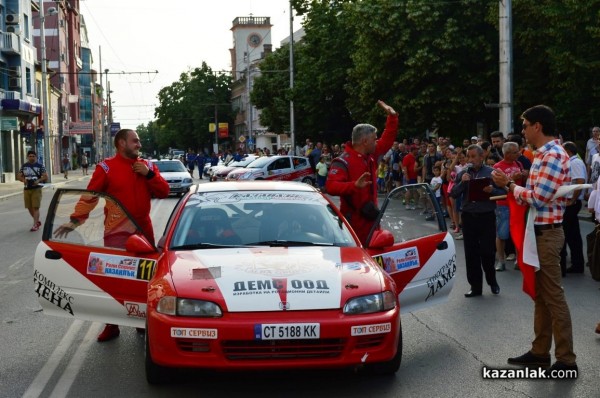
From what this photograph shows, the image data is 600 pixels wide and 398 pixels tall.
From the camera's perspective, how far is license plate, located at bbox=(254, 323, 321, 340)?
5.43m

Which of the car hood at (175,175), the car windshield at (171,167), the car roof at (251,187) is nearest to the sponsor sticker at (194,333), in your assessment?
the car roof at (251,187)

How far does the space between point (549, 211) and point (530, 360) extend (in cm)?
112

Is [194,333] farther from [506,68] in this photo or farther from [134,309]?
[506,68]

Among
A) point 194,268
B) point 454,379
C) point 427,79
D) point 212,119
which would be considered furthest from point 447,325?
point 212,119

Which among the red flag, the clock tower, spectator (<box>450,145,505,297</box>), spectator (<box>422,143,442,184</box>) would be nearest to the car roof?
the red flag

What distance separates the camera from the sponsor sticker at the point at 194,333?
215 inches

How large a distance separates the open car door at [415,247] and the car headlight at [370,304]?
934 millimetres

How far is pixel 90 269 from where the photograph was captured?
6.93 meters

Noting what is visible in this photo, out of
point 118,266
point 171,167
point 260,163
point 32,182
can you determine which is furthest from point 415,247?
point 260,163

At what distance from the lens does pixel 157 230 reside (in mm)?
18438

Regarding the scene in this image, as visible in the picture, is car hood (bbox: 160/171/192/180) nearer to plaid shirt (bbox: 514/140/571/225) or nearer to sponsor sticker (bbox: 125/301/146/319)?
sponsor sticker (bbox: 125/301/146/319)

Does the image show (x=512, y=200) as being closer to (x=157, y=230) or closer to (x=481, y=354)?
(x=481, y=354)

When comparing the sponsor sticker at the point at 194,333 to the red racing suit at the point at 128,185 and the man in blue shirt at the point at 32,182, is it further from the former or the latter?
the man in blue shirt at the point at 32,182

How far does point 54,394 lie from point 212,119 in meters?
118
